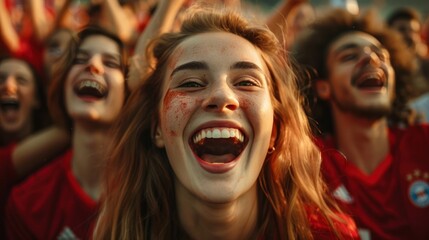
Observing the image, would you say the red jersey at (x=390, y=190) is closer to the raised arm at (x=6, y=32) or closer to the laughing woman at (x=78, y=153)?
the laughing woman at (x=78, y=153)

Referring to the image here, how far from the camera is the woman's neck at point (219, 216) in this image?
7.47 feet

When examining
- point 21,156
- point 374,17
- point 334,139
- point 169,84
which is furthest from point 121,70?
point 374,17

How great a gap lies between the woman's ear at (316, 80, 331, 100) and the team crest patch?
2.27 ft

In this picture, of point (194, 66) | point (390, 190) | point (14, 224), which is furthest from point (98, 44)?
point (390, 190)

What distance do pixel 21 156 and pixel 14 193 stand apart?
0.37 meters

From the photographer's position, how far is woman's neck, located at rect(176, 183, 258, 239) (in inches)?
89.6

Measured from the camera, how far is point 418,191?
126 inches

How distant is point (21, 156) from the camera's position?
3559 mm

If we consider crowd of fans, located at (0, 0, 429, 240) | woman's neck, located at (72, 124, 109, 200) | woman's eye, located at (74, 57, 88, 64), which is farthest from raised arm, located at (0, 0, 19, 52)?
woman's neck, located at (72, 124, 109, 200)

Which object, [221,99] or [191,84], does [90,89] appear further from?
[221,99]

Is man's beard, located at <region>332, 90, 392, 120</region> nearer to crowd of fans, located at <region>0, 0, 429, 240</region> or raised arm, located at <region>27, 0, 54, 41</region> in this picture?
crowd of fans, located at <region>0, 0, 429, 240</region>

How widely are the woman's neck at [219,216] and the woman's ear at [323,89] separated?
4.35 feet

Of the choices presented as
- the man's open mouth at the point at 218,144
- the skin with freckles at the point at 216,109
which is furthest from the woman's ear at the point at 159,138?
the man's open mouth at the point at 218,144

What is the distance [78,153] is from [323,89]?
1.50 meters
